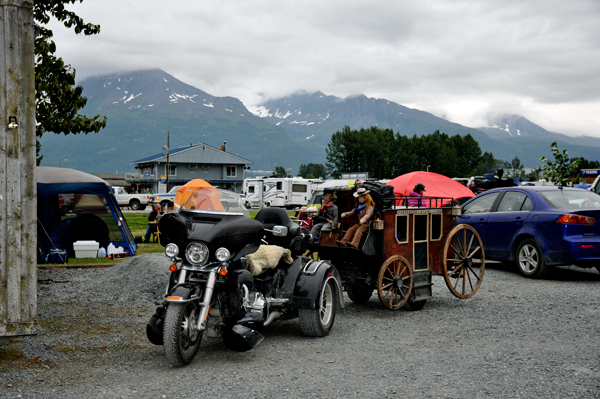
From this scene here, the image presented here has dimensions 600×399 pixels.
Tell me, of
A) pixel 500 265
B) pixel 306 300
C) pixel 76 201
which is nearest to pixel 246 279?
pixel 306 300

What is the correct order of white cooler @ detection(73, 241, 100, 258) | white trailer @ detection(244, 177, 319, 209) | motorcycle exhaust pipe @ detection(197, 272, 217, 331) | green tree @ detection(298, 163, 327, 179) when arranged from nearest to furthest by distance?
motorcycle exhaust pipe @ detection(197, 272, 217, 331), white cooler @ detection(73, 241, 100, 258), white trailer @ detection(244, 177, 319, 209), green tree @ detection(298, 163, 327, 179)

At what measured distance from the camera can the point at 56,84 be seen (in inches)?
403

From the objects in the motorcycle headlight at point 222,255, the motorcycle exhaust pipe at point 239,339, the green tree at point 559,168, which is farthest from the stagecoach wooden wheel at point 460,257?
the green tree at point 559,168

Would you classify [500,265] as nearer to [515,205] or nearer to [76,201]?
[515,205]

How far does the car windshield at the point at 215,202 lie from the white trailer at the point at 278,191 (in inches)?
1545

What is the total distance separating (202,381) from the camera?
4652mm

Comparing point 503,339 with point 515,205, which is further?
point 515,205

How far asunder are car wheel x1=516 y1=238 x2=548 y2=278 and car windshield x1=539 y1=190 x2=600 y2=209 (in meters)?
0.85

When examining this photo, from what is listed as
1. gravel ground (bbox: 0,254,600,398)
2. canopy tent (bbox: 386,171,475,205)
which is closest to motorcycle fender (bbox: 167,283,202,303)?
gravel ground (bbox: 0,254,600,398)

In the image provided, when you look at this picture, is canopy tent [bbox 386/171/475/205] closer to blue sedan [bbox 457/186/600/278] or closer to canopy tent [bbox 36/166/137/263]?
blue sedan [bbox 457/186/600/278]

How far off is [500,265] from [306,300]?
7838mm

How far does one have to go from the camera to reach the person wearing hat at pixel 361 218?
7.60 m

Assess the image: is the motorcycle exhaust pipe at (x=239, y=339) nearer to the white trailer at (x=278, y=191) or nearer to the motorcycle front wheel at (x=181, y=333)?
the motorcycle front wheel at (x=181, y=333)

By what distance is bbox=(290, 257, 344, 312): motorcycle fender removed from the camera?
20.1ft
